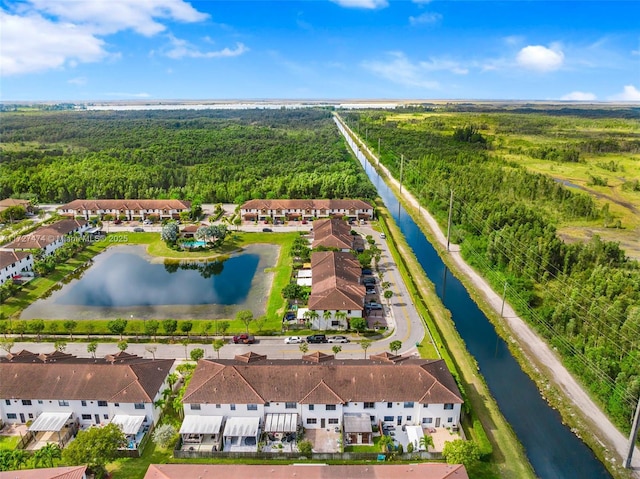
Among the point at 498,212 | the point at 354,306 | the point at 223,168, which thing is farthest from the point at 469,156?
the point at 354,306

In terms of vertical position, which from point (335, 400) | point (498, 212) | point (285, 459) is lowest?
point (285, 459)

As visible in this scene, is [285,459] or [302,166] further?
[302,166]

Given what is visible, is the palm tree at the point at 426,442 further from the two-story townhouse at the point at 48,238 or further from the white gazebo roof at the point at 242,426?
the two-story townhouse at the point at 48,238

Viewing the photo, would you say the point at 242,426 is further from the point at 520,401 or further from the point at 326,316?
the point at 520,401

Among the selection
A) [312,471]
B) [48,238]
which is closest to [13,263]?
[48,238]

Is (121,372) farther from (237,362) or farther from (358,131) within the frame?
(358,131)

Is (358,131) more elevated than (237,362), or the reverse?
(358,131)

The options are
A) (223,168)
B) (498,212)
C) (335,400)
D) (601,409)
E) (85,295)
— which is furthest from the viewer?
(223,168)
